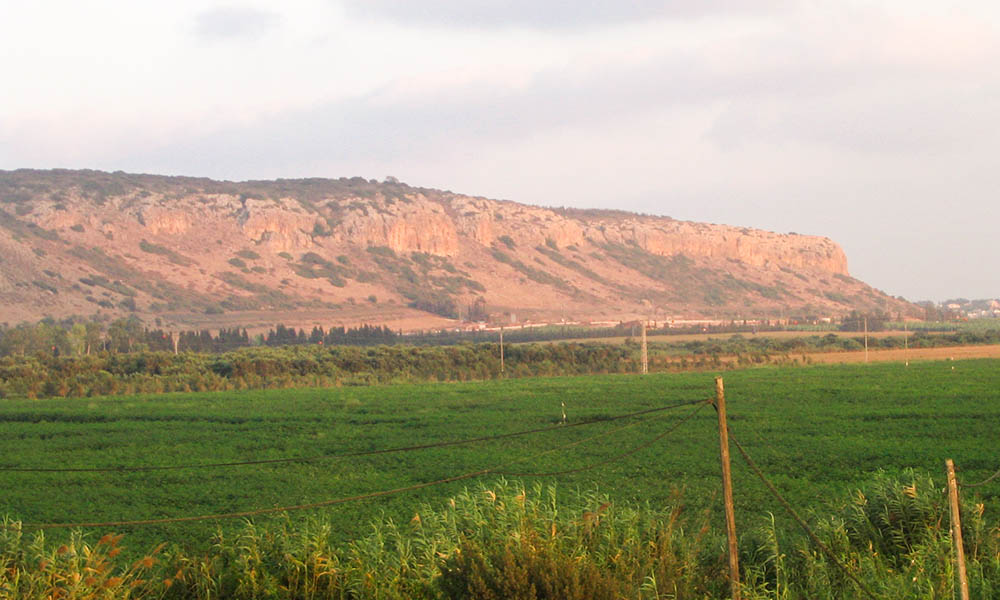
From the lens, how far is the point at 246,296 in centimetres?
11131

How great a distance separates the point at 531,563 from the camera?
10.0m

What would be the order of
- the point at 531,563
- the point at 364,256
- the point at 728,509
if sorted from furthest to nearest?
the point at 364,256 → the point at 728,509 → the point at 531,563

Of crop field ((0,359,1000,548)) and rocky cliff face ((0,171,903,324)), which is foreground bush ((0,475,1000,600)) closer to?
crop field ((0,359,1000,548))

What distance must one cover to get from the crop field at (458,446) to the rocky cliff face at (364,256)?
6809 cm

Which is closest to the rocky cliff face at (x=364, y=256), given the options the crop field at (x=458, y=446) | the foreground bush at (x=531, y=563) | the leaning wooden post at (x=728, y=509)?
the crop field at (x=458, y=446)

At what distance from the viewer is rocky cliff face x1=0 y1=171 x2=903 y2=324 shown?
10762 cm

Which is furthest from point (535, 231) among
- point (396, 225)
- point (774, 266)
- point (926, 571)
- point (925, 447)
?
point (926, 571)

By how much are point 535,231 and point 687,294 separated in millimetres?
27450

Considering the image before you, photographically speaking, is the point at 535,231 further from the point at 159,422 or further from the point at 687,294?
the point at 159,422

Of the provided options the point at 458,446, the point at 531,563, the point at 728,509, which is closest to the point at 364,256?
the point at 458,446

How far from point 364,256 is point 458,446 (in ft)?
372

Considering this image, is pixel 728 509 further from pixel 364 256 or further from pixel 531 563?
pixel 364 256

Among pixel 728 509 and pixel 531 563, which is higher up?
pixel 728 509

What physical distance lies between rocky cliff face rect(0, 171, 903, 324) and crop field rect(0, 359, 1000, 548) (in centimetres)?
6809
